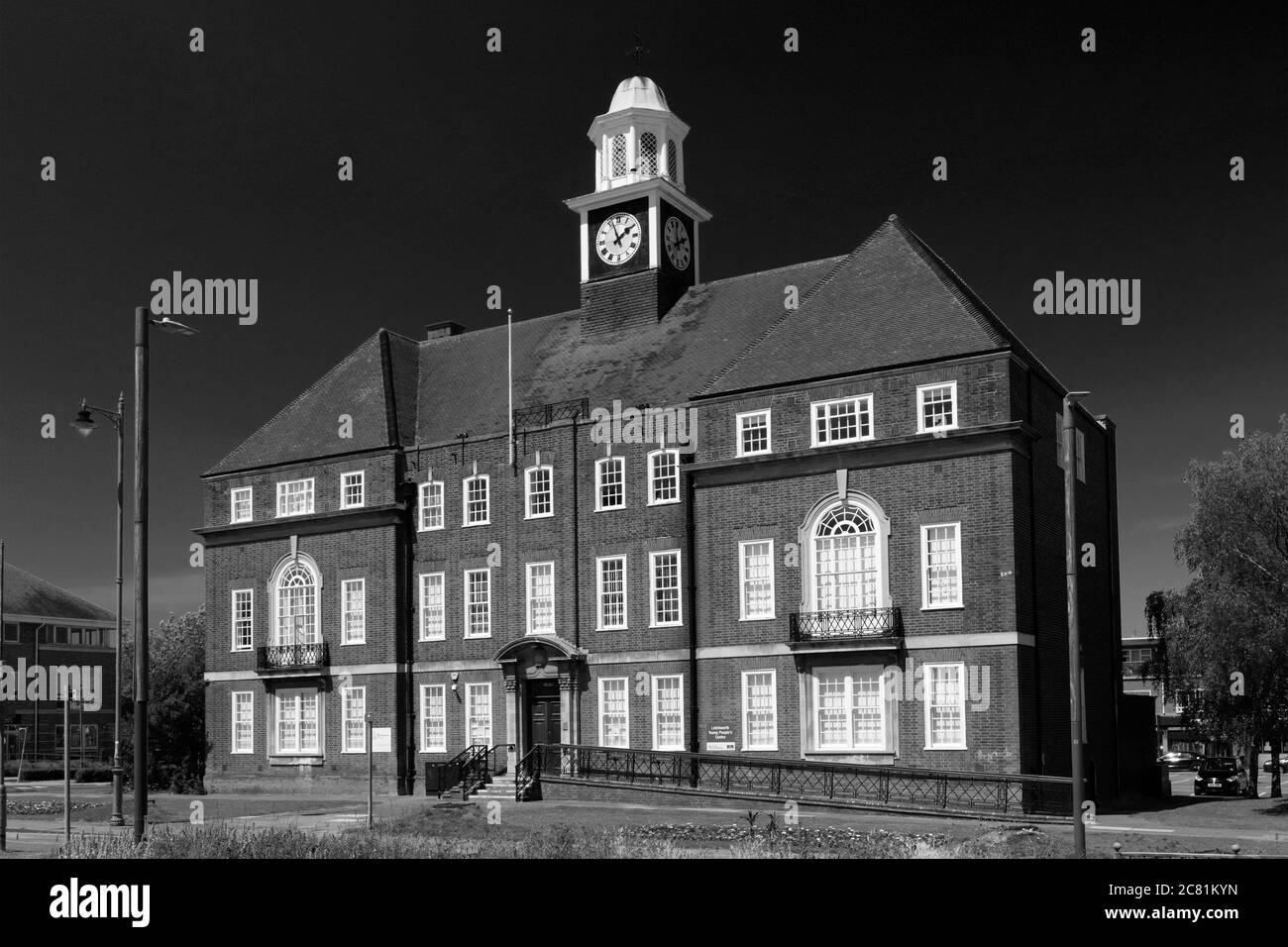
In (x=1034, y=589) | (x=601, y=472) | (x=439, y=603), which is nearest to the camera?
(x=1034, y=589)

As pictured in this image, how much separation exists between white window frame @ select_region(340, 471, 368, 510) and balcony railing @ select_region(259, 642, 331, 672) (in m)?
4.99

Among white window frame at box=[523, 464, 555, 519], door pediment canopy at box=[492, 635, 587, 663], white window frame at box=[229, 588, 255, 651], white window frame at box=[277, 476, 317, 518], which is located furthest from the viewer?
white window frame at box=[229, 588, 255, 651]

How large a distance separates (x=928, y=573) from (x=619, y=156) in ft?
70.6

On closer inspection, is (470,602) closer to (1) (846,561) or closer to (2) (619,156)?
(1) (846,561)

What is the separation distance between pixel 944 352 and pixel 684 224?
53.1 feet

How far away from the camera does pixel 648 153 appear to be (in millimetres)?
50656

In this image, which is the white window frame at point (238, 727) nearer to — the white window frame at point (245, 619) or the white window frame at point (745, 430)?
the white window frame at point (245, 619)

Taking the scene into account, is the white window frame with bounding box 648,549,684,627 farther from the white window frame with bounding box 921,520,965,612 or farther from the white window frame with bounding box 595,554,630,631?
the white window frame with bounding box 921,520,965,612

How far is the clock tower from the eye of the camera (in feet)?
161

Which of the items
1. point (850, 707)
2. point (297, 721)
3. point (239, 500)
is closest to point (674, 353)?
point (850, 707)

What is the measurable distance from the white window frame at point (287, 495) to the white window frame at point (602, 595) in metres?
12.6

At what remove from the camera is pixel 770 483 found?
40.1 metres

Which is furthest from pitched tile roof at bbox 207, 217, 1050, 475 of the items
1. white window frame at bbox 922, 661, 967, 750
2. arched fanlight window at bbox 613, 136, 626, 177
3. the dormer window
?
white window frame at bbox 922, 661, 967, 750
